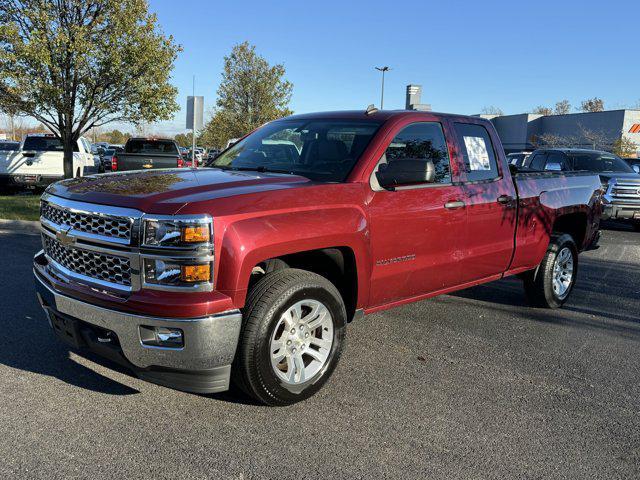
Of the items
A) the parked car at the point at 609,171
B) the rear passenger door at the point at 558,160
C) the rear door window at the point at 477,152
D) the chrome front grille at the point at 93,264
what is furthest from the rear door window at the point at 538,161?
the chrome front grille at the point at 93,264

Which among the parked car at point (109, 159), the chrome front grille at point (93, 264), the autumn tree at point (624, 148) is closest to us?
the chrome front grille at point (93, 264)

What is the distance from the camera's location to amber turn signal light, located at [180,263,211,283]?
2.95 m

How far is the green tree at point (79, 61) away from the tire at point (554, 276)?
1016 cm

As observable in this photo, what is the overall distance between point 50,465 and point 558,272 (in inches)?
201

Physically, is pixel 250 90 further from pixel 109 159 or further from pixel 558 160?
pixel 558 160

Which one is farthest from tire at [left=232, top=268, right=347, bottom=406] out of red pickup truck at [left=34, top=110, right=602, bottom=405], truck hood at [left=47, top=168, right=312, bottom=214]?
truck hood at [left=47, top=168, right=312, bottom=214]

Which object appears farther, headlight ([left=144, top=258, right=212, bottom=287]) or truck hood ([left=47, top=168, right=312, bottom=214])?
truck hood ([left=47, top=168, right=312, bottom=214])

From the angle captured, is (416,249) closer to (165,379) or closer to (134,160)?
(165,379)

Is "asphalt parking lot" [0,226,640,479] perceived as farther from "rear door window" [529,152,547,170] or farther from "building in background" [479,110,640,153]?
"building in background" [479,110,640,153]

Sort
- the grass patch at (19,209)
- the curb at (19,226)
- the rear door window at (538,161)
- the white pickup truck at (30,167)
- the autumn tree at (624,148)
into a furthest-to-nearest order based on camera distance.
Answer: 1. the autumn tree at (624,148)
2. the white pickup truck at (30,167)
3. the rear door window at (538,161)
4. the grass patch at (19,209)
5. the curb at (19,226)

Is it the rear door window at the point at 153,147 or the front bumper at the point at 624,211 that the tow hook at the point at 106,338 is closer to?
the front bumper at the point at 624,211

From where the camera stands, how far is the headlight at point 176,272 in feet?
9.66

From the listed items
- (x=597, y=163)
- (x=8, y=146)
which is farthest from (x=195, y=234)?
(x=8, y=146)

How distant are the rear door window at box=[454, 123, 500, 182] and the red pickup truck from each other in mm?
18
